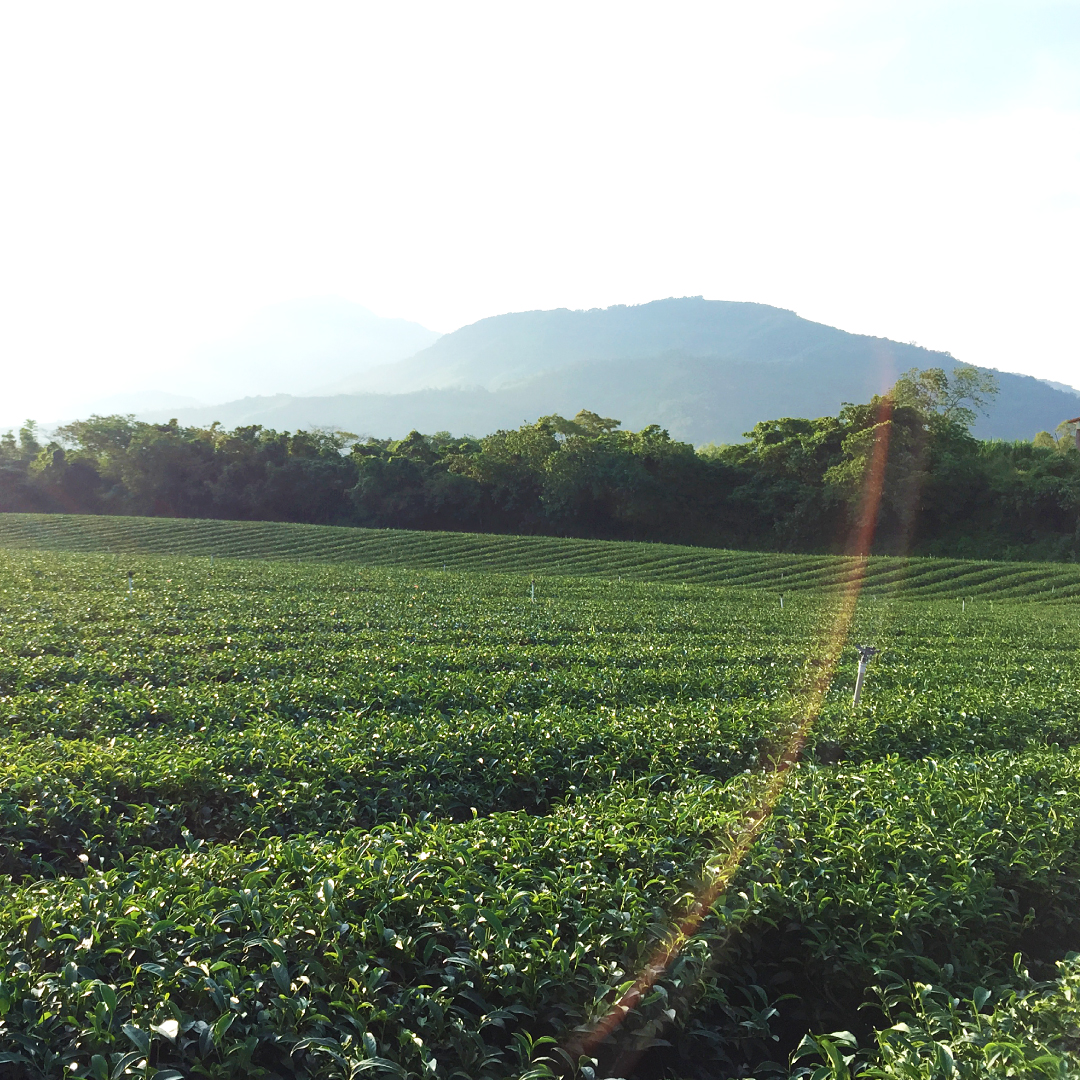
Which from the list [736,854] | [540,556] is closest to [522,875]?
[736,854]

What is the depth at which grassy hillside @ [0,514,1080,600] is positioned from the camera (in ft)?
108

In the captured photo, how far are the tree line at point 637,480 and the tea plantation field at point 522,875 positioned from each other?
3923cm

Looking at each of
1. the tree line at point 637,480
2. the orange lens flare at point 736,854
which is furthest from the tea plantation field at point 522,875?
the tree line at point 637,480

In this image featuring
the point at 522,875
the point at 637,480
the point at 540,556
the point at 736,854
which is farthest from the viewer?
the point at 637,480

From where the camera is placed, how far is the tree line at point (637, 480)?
1809 inches

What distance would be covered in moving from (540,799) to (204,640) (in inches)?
352

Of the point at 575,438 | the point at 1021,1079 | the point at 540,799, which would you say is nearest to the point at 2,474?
the point at 575,438

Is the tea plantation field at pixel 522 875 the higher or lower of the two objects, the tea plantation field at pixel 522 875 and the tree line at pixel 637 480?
the lower

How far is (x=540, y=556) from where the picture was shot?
121ft

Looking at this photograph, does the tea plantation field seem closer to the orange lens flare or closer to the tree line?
the orange lens flare

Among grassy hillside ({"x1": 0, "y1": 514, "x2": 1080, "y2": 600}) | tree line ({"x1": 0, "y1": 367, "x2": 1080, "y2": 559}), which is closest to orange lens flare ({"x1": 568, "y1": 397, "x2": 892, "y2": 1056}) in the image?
grassy hillside ({"x1": 0, "y1": 514, "x2": 1080, "y2": 600})

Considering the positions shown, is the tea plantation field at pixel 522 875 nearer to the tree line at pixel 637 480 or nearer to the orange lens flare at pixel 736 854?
the orange lens flare at pixel 736 854

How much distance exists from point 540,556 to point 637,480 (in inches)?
623

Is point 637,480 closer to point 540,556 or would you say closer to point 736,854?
point 540,556
